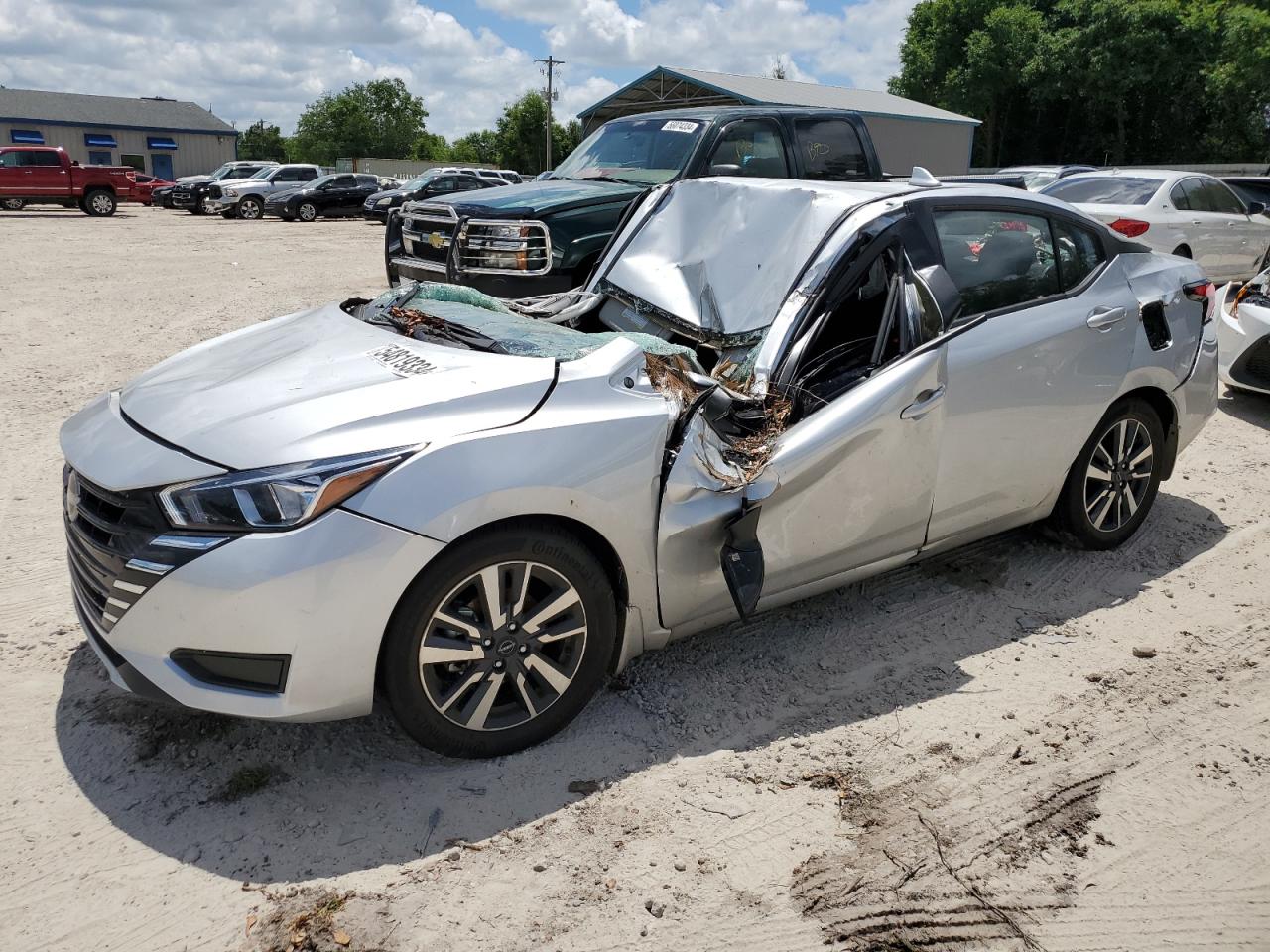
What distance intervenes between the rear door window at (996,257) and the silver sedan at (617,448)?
0.02 m

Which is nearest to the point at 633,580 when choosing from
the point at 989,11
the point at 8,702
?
the point at 8,702

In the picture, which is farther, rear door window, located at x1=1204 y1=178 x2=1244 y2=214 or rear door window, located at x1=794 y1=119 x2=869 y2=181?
rear door window, located at x1=1204 y1=178 x2=1244 y2=214

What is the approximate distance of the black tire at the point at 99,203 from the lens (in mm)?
28406

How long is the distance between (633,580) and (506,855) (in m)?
0.91

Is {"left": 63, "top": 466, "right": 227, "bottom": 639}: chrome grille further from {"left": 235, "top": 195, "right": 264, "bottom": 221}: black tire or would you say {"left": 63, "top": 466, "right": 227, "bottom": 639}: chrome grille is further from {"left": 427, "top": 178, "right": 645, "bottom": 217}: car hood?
{"left": 235, "top": 195, "right": 264, "bottom": 221}: black tire

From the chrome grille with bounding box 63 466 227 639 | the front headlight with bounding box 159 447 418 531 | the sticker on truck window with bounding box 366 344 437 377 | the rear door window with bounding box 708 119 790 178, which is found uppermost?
the rear door window with bounding box 708 119 790 178

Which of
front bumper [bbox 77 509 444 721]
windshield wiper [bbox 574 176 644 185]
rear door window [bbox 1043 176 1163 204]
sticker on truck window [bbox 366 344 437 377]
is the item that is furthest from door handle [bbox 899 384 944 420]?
rear door window [bbox 1043 176 1163 204]

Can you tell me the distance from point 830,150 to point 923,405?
4907mm

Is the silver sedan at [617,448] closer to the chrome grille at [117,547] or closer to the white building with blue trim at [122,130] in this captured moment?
the chrome grille at [117,547]

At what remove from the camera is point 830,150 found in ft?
26.2

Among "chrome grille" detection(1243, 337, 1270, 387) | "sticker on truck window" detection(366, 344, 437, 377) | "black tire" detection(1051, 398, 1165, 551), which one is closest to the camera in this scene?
"sticker on truck window" detection(366, 344, 437, 377)

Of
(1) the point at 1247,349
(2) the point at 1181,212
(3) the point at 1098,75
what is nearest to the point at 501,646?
(1) the point at 1247,349

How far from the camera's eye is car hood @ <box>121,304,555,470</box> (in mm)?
2807

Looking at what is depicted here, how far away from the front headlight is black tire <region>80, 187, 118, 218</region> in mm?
30023
